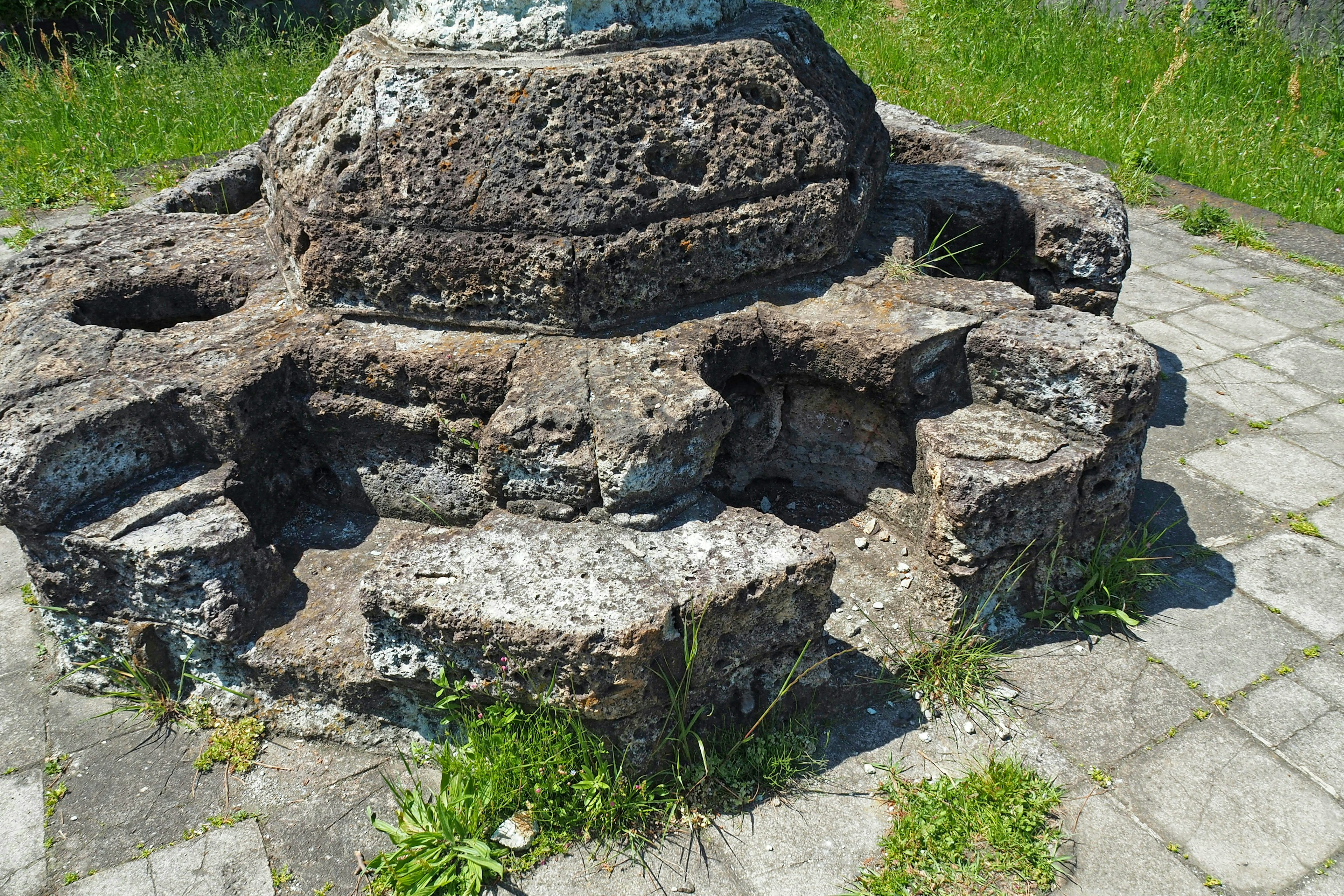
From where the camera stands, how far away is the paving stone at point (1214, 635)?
291cm

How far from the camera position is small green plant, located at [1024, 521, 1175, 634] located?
3023 millimetres

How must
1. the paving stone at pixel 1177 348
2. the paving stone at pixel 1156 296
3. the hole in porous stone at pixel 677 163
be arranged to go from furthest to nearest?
the paving stone at pixel 1156 296 < the paving stone at pixel 1177 348 < the hole in porous stone at pixel 677 163

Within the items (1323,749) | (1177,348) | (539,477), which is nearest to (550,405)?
(539,477)

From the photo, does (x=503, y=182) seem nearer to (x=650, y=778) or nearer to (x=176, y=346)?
(x=176, y=346)

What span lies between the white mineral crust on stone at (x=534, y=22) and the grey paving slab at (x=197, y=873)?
240cm

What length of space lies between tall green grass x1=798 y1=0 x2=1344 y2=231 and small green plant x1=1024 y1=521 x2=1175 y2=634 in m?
3.84

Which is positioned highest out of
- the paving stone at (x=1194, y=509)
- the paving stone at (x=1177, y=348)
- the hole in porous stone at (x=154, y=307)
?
the hole in porous stone at (x=154, y=307)

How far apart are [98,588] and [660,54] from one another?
227cm

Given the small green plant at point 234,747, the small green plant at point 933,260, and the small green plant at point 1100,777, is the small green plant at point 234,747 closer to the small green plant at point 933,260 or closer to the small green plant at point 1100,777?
the small green plant at point 1100,777

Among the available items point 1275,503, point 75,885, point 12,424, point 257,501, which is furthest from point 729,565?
point 1275,503

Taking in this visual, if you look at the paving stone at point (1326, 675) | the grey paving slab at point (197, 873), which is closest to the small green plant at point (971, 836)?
the paving stone at point (1326, 675)

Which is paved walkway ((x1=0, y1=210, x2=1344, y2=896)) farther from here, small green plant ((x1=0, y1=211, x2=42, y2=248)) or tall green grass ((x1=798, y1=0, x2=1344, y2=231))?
tall green grass ((x1=798, y1=0, x2=1344, y2=231))

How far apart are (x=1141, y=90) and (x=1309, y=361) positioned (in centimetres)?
370

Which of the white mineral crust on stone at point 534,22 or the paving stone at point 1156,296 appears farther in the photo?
the paving stone at point 1156,296
